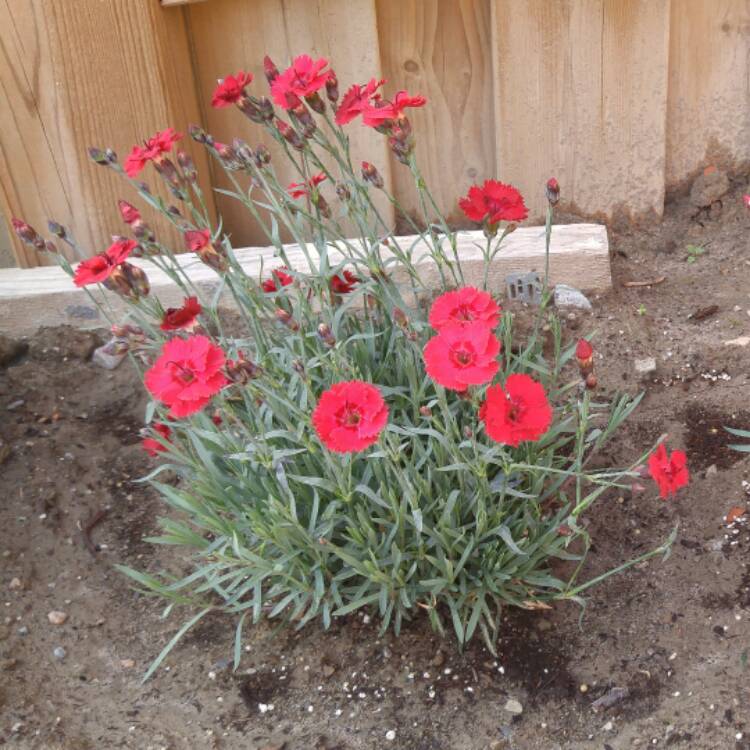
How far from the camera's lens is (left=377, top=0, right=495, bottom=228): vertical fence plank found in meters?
2.58

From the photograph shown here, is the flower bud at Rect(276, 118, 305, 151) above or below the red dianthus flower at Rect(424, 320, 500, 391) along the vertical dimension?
above

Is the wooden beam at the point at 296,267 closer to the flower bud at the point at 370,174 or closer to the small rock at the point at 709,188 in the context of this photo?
the small rock at the point at 709,188

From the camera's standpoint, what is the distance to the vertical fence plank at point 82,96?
2426 mm

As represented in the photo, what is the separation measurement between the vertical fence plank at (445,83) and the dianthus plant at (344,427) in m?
0.89

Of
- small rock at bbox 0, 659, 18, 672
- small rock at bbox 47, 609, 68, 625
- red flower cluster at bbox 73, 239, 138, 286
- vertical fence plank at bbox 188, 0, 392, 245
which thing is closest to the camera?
red flower cluster at bbox 73, 239, 138, 286

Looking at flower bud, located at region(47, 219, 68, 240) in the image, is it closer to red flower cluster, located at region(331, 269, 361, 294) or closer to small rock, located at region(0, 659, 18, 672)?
red flower cluster, located at region(331, 269, 361, 294)

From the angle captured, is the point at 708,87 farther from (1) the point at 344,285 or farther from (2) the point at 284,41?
(1) the point at 344,285

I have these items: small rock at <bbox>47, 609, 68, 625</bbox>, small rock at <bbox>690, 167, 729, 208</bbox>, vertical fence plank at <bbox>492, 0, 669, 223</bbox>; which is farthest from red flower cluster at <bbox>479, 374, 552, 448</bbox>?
small rock at <bbox>690, 167, 729, 208</bbox>

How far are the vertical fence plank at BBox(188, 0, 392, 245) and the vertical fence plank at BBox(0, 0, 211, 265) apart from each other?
0.06m

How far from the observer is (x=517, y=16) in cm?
252

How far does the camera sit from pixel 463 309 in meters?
1.43

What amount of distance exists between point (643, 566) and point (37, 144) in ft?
5.88

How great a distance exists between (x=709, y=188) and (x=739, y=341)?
0.58 meters

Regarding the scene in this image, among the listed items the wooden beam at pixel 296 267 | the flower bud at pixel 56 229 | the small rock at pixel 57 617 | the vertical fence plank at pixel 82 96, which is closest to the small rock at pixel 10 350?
the wooden beam at pixel 296 267
